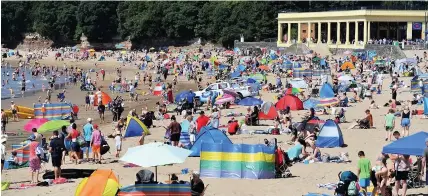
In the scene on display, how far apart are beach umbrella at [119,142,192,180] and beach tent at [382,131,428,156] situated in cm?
375

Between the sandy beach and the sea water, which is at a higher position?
the sandy beach

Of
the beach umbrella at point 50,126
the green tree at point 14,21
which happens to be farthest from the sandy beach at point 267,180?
the green tree at point 14,21

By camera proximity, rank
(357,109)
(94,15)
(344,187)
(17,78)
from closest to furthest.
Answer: (344,187), (357,109), (17,78), (94,15)

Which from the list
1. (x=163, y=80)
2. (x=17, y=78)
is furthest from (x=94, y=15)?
(x=163, y=80)

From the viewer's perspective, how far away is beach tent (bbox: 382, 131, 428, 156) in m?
13.2

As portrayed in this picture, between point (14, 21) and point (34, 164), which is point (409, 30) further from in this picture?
point (14, 21)

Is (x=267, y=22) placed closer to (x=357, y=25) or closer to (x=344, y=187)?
(x=357, y=25)

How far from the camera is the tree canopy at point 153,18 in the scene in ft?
256

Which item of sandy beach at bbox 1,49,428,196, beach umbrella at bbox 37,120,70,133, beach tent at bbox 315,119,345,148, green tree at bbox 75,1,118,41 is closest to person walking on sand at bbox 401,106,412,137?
sandy beach at bbox 1,49,428,196

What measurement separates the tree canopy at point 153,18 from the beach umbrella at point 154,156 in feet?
184

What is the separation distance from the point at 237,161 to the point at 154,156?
9.29ft

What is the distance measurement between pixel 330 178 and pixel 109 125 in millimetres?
13116

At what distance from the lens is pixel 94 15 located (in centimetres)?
9838

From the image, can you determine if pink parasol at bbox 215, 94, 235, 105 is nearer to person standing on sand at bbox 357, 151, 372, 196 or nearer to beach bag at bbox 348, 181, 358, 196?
person standing on sand at bbox 357, 151, 372, 196
